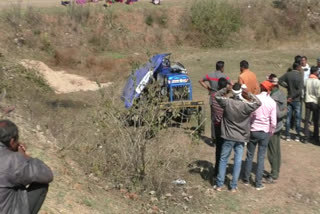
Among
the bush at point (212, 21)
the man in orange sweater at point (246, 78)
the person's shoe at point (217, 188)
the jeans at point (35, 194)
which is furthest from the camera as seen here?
the bush at point (212, 21)

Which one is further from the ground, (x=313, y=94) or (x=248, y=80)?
(x=248, y=80)

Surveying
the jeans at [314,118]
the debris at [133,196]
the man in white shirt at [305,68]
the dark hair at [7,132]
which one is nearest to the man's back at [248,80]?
the jeans at [314,118]

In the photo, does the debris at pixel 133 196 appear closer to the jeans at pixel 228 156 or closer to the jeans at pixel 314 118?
the jeans at pixel 228 156

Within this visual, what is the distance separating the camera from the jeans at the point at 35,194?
3.75 meters

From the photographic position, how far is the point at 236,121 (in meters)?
6.67

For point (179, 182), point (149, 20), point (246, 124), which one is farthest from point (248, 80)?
point (149, 20)

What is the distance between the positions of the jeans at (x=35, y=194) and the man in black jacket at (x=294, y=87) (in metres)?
6.71

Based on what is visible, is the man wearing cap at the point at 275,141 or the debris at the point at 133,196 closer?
the debris at the point at 133,196

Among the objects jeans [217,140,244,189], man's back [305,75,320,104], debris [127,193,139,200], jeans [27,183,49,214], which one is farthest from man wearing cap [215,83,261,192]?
jeans [27,183,49,214]

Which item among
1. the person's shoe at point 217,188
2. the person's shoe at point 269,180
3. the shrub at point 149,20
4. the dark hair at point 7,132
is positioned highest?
the shrub at point 149,20

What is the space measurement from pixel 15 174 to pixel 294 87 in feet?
23.0

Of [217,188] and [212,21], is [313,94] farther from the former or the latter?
[212,21]

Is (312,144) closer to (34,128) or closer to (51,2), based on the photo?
(34,128)

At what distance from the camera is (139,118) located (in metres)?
6.66
